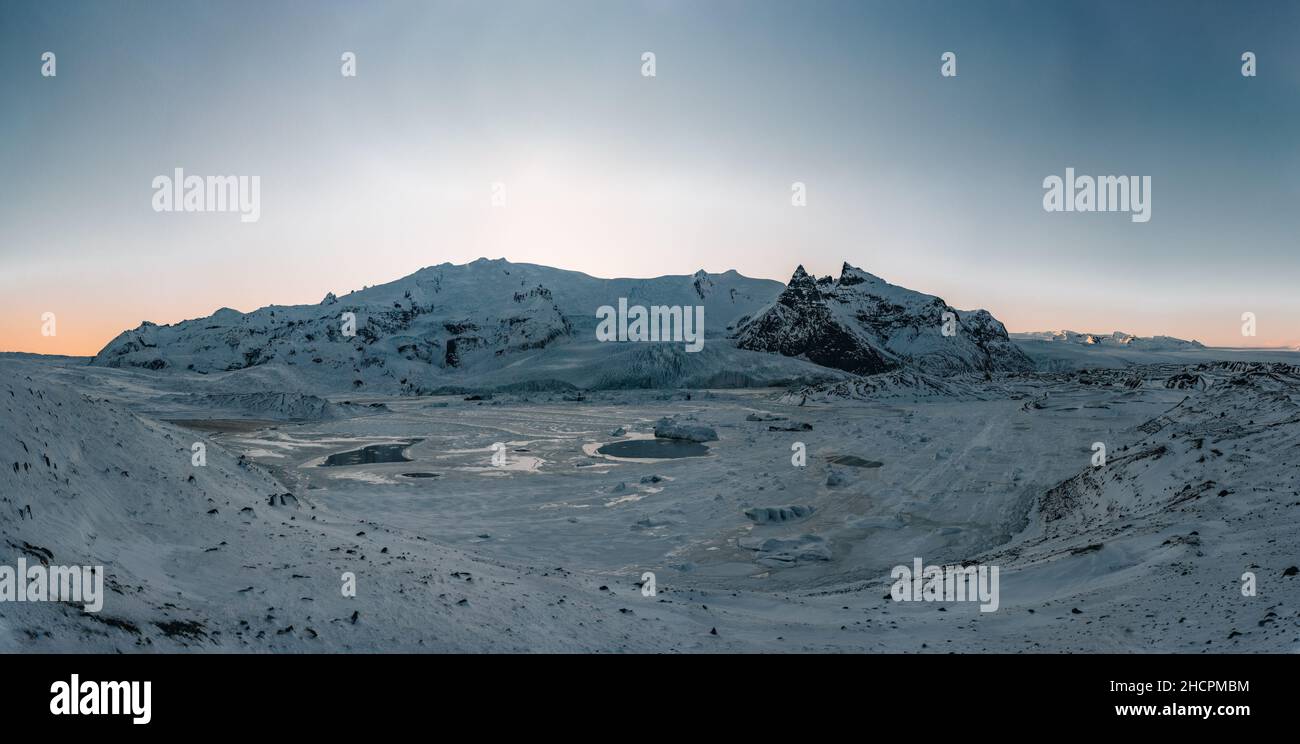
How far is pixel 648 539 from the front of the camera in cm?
1448

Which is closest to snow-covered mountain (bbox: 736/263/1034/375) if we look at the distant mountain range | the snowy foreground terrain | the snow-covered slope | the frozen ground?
the distant mountain range

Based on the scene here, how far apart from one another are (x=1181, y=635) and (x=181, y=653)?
7.98 metres

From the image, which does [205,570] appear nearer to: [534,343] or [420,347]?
[534,343]

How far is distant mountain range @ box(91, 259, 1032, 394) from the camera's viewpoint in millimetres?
112688

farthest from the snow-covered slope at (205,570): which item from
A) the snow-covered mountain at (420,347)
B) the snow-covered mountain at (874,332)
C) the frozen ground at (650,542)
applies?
the snow-covered mountain at (874,332)

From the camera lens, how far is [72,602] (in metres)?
4.66

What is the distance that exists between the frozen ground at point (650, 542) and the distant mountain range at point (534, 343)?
85330mm

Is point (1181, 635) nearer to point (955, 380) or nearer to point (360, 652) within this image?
point (360, 652)

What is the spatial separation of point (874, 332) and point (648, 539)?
168414 mm

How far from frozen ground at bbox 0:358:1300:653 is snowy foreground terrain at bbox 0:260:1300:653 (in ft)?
0.16

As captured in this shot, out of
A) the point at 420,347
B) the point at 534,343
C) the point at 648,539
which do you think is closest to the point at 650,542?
the point at 648,539

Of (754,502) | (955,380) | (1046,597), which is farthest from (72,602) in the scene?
(955,380)
